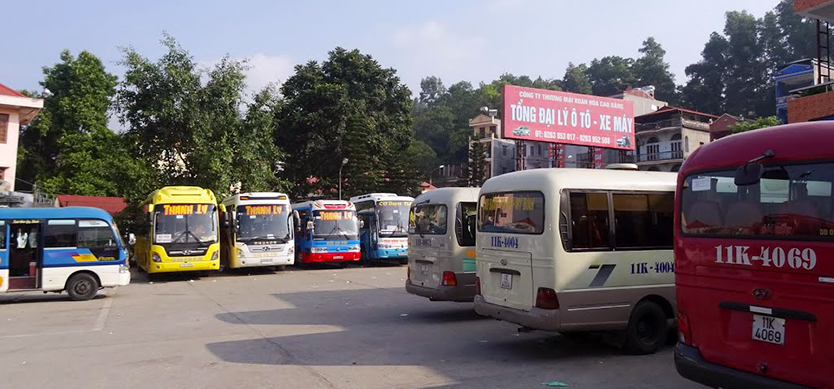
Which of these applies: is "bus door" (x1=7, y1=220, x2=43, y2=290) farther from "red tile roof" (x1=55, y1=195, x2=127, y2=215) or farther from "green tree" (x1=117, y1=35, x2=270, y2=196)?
"red tile roof" (x1=55, y1=195, x2=127, y2=215)

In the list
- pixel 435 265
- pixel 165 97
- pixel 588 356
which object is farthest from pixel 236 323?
pixel 165 97

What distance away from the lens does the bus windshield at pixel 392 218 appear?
2439 centimetres

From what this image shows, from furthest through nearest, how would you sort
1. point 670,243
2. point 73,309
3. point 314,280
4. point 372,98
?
point 372,98
point 314,280
point 73,309
point 670,243

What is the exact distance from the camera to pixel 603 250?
8.16m

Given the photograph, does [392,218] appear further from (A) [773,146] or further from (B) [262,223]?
(A) [773,146]

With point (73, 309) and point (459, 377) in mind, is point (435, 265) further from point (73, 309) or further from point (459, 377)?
point (73, 309)

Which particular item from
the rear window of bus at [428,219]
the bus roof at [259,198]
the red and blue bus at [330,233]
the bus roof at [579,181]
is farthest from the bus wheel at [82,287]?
the bus roof at [579,181]

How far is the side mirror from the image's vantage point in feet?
16.2

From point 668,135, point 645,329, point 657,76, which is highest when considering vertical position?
point 657,76

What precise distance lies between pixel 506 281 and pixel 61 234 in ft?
38.1

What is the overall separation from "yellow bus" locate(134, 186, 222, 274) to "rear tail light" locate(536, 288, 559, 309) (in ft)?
46.9

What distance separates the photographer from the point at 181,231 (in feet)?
64.2

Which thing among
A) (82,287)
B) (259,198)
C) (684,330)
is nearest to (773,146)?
(684,330)

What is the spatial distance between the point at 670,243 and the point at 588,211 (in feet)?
4.75
